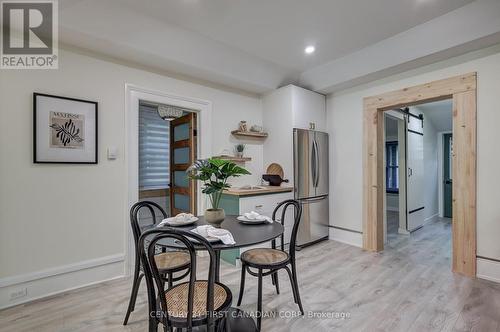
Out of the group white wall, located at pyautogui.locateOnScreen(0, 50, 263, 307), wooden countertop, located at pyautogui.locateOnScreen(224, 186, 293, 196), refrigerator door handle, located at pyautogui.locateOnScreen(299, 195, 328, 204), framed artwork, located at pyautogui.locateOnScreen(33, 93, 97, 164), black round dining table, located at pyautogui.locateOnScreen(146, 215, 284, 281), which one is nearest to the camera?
black round dining table, located at pyautogui.locateOnScreen(146, 215, 284, 281)

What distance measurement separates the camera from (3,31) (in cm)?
222

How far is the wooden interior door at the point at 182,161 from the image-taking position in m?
3.62

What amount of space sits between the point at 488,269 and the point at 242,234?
2871mm

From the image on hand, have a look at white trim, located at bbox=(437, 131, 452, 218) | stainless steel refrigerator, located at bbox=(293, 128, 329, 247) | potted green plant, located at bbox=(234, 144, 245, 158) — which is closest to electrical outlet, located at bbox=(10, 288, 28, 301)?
potted green plant, located at bbox=(234, 144, 245, 158)

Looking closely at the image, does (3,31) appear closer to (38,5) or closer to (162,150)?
(38,5)

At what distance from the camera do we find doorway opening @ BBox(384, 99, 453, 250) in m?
4.38

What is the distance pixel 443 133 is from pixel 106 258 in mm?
7080

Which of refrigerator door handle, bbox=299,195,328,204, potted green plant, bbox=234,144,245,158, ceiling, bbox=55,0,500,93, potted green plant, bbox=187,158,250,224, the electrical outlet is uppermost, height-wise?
ceiling, bbox=55,0,500,93

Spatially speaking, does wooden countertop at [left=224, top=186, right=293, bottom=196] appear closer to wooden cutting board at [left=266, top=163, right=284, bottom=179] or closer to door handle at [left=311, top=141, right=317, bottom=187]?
wooden cutting board at [left=266, top=163, right=284, bottom=179]

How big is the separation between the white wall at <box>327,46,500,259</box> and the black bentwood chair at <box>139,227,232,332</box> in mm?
3022

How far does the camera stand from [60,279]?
96.2 inches

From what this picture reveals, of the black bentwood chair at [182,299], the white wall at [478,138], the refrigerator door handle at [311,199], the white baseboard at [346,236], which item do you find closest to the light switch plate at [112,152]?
the black bentwood chair at [182,299]

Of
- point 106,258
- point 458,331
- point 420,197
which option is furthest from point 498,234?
point 106,258
